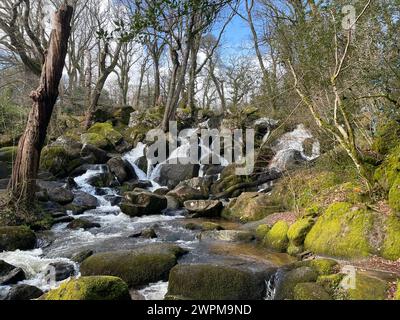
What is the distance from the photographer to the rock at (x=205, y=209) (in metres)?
12.1

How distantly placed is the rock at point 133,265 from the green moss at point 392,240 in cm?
378

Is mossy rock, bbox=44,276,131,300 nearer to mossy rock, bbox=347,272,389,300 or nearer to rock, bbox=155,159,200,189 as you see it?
mossy rock, bbox=347,272,389,300

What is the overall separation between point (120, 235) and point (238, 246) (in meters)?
3.28

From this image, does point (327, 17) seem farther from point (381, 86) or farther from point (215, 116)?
point (215, 116)

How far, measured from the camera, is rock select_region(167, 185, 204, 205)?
13.6 meters

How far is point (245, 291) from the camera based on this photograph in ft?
19.2

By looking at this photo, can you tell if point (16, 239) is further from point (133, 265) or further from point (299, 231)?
point (299, 231)

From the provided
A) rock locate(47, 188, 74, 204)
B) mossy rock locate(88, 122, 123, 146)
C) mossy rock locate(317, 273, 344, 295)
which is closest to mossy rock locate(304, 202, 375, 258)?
mossy rock locate(317, 273, 344, 295)

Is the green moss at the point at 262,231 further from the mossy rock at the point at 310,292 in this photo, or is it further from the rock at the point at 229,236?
the mossy rock at the point at 310,292

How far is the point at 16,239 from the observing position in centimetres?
843

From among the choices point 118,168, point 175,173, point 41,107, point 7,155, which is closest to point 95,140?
point 118,168

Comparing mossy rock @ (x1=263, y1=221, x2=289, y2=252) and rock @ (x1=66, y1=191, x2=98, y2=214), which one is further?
rock @ (x1=66, y1=191, x2=98, y2=214)

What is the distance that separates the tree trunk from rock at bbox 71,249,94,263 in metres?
3.57

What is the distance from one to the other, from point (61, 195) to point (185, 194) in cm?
445
